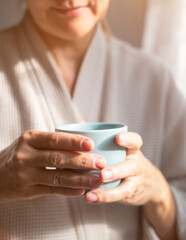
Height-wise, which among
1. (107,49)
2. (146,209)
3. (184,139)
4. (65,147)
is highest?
(107,49)

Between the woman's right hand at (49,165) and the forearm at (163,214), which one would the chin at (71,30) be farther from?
the forearm at (163,214)

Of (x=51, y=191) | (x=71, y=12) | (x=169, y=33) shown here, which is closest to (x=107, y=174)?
(x=51, y=191)

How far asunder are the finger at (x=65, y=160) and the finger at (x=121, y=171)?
0.06 ft

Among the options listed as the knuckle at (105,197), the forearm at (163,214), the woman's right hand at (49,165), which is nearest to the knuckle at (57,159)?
the woman's right hand at (49,165)

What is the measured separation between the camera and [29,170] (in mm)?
628

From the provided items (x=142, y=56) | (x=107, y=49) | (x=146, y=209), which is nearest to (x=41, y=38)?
(x=107, y=49)

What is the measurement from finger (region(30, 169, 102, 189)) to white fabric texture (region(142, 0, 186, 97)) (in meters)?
→ 0.65

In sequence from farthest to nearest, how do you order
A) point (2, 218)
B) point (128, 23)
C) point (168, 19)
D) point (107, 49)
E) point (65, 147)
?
point (128, 23)
point (168, 19)
point (107, 49)
point (2, 218)
point (65, 147)

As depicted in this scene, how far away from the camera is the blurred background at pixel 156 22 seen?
115cm

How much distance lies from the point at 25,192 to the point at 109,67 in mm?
502

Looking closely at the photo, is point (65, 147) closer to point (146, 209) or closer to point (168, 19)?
point (146, 209)

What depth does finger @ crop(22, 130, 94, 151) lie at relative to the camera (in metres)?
0.57

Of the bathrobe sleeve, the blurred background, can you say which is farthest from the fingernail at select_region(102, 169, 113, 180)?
Answer: the blurred background

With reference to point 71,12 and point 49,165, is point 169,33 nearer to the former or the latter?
point 71,12
